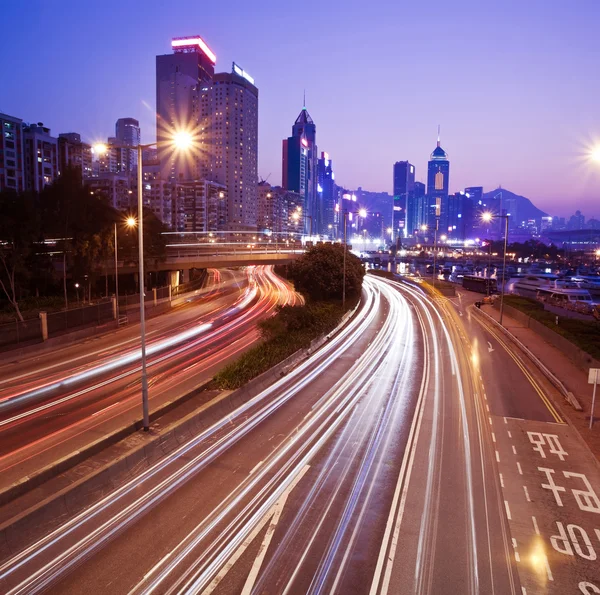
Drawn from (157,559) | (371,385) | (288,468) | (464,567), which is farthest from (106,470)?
(371,385)

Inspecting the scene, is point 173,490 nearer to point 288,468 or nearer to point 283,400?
point 288,468

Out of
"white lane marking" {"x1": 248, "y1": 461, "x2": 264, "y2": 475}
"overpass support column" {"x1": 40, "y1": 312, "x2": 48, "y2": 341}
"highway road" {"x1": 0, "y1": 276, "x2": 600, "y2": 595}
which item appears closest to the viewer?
"highway road" {"x1": 0, "y1": 276, "x2": 600, "y2": 595}

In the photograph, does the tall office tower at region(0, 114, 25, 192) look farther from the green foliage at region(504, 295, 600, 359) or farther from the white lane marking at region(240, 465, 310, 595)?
the white lane marking at region(240, 465, 310, 595)

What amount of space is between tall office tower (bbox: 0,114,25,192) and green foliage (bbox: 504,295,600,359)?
104 m

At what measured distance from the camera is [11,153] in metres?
106

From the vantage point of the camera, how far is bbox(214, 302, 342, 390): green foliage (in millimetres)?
20547

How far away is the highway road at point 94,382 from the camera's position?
1475 centimetres

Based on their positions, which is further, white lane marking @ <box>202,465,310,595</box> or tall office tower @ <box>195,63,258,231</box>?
tall office tower @ <box>195,63,258,231</box>

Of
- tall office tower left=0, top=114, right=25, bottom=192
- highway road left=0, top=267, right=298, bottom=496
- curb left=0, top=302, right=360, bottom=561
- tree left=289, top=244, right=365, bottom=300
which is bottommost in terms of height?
highway road left=0, top=267, right=298, bottom=496

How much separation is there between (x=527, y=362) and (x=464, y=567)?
2029 centimetres

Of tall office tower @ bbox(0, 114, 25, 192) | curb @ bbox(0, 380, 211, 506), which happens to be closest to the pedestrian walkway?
curb @ bbox(0, 380, 211, 506)

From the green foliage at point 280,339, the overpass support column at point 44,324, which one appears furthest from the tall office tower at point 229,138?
the overpass support column at point 44,324

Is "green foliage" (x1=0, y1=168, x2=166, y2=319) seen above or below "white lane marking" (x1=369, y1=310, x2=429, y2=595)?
Result: above

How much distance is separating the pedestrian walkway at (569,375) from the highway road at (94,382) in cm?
1518
